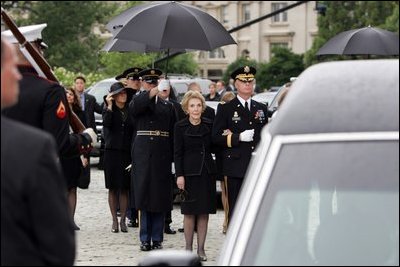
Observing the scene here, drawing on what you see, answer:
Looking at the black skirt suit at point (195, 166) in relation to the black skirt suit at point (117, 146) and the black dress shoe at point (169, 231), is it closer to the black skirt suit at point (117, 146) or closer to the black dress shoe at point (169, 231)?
the black skirt suit at point (117, 146)

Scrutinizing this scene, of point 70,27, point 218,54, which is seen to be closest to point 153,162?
point 70,27

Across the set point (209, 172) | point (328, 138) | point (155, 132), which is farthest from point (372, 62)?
point (155, 132)

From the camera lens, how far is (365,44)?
60.3ft

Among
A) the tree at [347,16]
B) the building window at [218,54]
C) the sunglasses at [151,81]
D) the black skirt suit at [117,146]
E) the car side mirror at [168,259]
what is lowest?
the building window at [218,54]

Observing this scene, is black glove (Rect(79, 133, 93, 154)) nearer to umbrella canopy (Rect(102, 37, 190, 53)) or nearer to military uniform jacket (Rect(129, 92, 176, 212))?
military uniform jacket (Rect(129, 92, 176, 212))

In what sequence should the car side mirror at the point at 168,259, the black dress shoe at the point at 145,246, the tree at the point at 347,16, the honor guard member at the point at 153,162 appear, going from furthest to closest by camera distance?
the tree at the point at 347,16 < the honor guard member at the point at 153,162 < the black dress shoe at the point at 145,246 < the car side mirror at the point at 168,259

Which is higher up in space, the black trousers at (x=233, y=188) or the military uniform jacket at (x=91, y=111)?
the black trousers at (x=233, y=188)

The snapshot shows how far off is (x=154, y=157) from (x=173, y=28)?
1.77 metres

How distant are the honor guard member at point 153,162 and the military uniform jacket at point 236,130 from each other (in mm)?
784

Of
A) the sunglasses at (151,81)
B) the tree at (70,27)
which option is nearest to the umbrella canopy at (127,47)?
the sunglasses at (151,81)

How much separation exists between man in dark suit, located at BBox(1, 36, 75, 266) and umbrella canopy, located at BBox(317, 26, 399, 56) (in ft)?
45.7

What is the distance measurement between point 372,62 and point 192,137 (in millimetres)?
6584

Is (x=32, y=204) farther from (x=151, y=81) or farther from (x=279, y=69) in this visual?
(x=279, y=69)

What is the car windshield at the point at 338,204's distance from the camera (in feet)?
16.3
